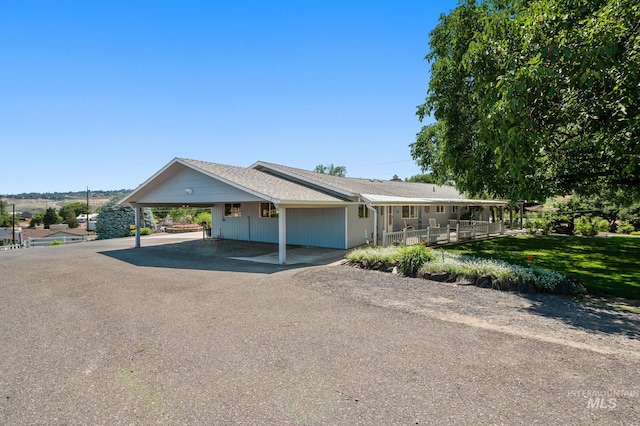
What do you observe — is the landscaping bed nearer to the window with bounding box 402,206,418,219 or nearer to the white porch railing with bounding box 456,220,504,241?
the white porch railing with bounding box 456,220,504,241

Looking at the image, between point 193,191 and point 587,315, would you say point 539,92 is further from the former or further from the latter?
point 193,191

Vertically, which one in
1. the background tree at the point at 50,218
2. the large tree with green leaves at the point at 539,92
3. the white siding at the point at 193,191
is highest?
the large tree with green leaves at the point at 539,92

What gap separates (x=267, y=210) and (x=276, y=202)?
702 centimetres

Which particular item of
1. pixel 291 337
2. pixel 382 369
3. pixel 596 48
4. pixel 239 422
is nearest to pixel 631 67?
pixel 596 48

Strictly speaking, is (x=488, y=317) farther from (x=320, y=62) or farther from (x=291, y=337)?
(x=320, y=62)

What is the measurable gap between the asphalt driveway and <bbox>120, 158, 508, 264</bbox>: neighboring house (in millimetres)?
6110

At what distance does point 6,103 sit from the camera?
16.0m

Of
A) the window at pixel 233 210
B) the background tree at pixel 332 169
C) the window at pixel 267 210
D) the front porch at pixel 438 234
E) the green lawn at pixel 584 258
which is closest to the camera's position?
the green lawn at pixel 584 258

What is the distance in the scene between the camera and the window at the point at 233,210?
19.4m

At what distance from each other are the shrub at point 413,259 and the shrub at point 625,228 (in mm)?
24422

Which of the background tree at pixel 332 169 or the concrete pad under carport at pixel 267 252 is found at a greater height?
the background tree at pixel 332 169

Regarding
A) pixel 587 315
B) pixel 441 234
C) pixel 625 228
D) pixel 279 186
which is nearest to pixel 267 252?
pixel 279 186

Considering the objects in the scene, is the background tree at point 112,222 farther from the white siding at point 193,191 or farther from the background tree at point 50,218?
the background tree at point 50,218

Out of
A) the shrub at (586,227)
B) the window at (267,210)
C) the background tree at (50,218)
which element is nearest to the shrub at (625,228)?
the shrub at (586,227)
